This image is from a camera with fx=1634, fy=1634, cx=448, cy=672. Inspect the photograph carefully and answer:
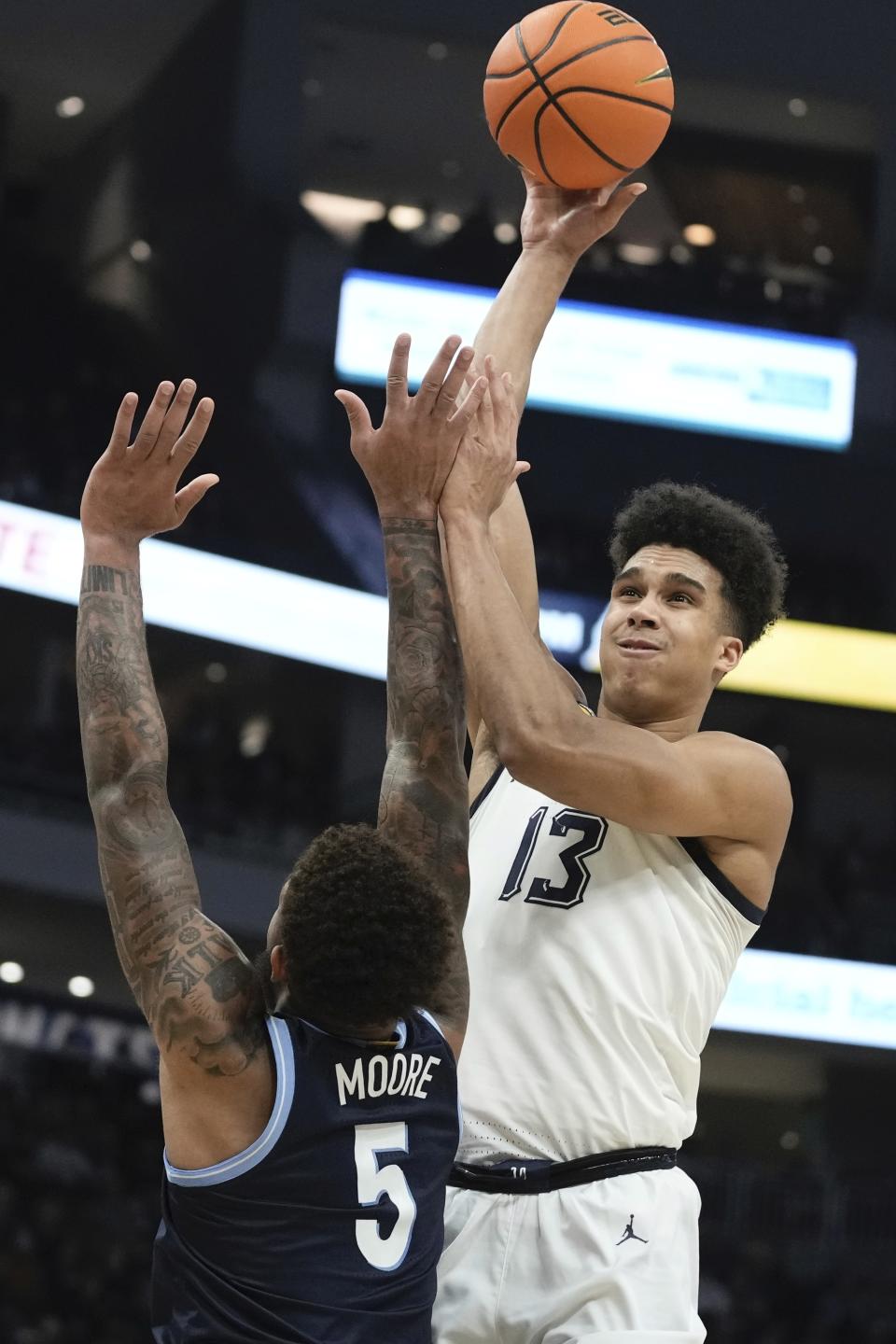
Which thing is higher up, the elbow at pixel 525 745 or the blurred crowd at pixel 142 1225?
the elbow at pixel 525 745

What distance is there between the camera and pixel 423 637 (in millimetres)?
3207

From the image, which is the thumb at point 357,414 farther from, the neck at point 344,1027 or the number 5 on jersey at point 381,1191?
the number 5 on jersey at point 381,1191

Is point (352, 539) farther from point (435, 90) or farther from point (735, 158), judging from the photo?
point (735, 158)

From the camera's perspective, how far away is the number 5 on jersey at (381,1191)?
2.53m

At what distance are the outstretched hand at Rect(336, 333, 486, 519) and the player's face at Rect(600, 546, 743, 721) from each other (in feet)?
1.62

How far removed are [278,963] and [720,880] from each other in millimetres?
1173

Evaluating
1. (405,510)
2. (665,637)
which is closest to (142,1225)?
(665,637)

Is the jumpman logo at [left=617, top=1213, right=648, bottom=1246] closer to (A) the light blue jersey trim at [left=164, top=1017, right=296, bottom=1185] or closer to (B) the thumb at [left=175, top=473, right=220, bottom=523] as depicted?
(A) the light blue jersey trim at [left=164, top=1017, right=296, bottom=1185]

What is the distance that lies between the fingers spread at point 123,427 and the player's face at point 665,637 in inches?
43.8

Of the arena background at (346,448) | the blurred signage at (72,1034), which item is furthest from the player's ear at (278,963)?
the blurred signage at (72,1034)

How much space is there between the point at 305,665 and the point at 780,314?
7.20 meters

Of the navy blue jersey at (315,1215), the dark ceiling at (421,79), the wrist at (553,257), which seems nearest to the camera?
the navy blue jersey at (315,1215)

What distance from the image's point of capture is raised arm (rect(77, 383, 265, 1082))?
98.7 inches

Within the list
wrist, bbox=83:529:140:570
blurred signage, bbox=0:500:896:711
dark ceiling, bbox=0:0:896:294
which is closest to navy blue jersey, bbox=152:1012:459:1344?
wrist, bbox=83:529:140:570
